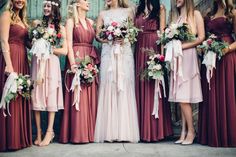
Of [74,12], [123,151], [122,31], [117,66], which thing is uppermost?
[74,12]

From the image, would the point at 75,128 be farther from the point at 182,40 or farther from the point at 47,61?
the point at 182,40

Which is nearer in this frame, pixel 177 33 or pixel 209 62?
pixel 209 62

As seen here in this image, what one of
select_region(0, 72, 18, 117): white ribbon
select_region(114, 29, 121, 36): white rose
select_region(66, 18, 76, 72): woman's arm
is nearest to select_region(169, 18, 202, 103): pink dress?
select_region(114, 29, 121, 36): white rose

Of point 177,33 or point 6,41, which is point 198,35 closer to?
point 177,33

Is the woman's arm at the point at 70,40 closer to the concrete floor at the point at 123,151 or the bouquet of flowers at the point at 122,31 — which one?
the bouquet of flowers at the point at 122,31

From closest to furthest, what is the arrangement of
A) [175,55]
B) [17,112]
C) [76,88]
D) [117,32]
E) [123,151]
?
[123,151], [17,112], [175,55], [117,32], [76,88]

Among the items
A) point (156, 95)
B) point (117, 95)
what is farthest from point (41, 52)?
point (156, 95)

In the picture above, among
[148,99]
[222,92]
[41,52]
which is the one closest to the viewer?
[41,52]

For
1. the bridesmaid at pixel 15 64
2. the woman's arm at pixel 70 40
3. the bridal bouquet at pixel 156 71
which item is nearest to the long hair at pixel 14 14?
the bridesmaid at pixel 15 64

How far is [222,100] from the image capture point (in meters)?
5.77

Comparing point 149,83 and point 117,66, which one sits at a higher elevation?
point 117,66

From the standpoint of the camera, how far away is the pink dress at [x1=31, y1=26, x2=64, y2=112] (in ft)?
19.2

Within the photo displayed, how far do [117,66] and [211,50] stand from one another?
153 cm

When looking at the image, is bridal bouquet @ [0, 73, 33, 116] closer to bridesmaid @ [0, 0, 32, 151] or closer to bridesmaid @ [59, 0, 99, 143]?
bridesmaid @ [0, 0, 32, 151]
